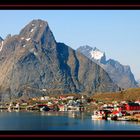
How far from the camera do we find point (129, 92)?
52219mm

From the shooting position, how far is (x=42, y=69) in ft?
330

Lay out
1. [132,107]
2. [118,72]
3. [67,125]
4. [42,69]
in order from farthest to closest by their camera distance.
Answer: [118,72] → [42,69] → [132,107] → [67,125]

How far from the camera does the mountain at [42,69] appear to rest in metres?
94.1

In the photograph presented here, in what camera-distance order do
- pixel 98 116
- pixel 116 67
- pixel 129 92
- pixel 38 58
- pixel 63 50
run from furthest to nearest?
pixel 116 67 < pixel 63 50 < pixel 38 58 < pixel 129 92 < pixel 98 116

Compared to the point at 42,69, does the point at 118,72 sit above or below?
above

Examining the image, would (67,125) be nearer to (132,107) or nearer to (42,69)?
(132,107)

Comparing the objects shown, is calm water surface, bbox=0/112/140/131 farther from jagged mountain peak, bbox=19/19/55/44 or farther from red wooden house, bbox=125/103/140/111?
jagged mountain peak, bbox=19/19/55/44

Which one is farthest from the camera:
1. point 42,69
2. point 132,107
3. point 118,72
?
point 118,72

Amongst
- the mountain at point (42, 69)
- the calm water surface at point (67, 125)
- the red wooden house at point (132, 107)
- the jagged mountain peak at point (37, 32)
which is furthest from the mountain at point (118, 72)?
the calm water surface at point (67, 125)

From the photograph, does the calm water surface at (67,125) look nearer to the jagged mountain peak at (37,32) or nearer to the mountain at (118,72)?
the jagged mountain peak at (37,32)

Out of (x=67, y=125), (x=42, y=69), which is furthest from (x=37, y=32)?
(x=67, y=125)
